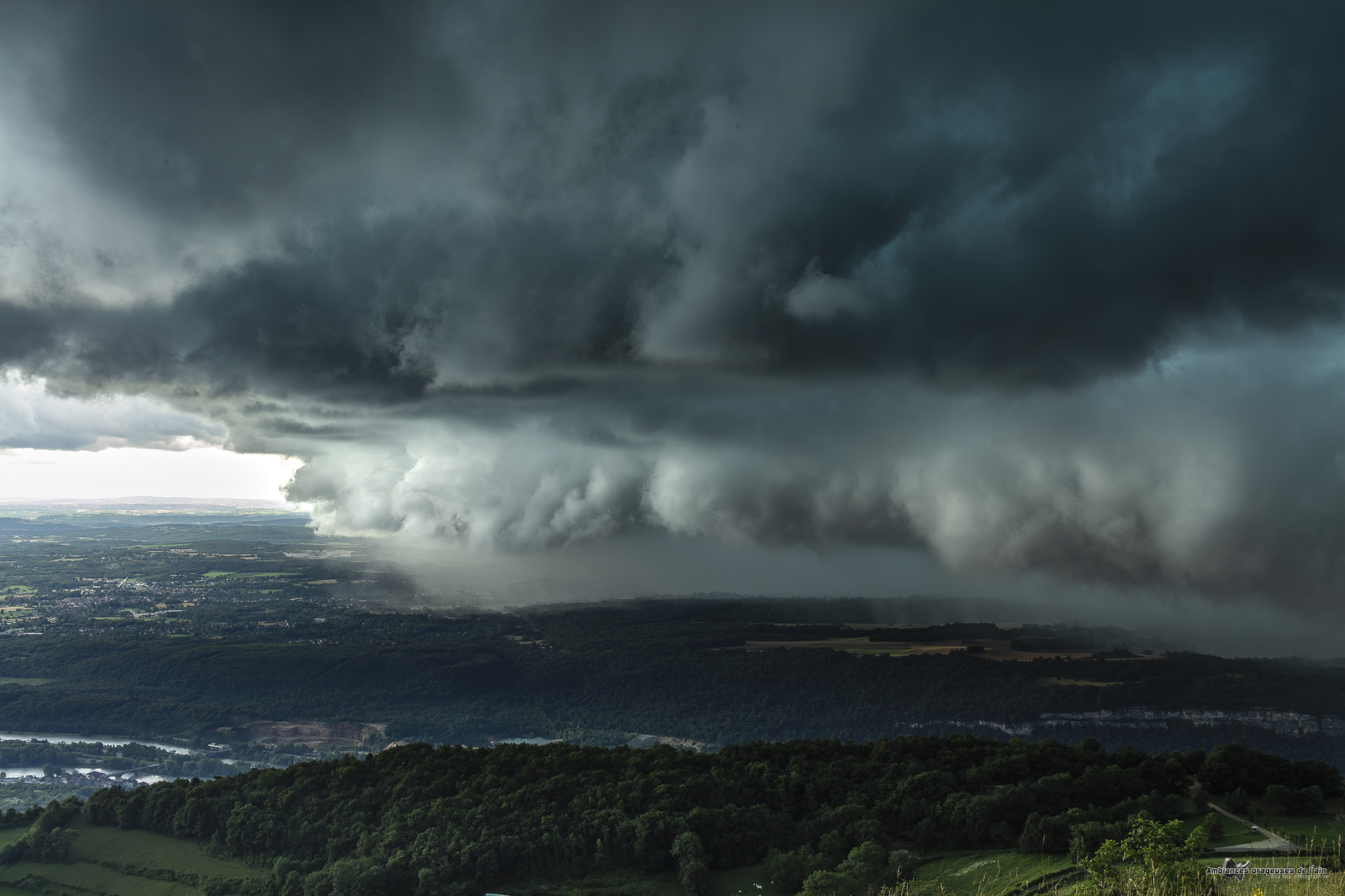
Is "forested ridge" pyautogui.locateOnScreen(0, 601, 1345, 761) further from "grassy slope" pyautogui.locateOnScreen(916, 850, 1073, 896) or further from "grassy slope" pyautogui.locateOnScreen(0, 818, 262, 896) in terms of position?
"grassy slope" pyautogui.locateOnScreen(916, 850, 1073, 896)

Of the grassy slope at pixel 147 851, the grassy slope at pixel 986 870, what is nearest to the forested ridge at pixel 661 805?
the grassy slope at pixel 147 851

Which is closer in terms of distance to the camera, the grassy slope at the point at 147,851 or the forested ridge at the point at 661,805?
the forested ridge at the point at 661,805

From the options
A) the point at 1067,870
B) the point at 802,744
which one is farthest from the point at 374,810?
the point at 1067,870

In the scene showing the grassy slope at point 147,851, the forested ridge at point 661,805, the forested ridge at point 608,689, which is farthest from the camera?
the forested ridge at point 608,689

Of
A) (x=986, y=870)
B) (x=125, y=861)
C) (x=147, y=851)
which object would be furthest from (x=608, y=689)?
(x=986, y=870)

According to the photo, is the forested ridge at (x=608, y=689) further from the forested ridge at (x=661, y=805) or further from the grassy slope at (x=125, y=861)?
the grassy slope at (x=125, y=861)

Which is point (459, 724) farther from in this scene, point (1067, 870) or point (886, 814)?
point (1067, 870)

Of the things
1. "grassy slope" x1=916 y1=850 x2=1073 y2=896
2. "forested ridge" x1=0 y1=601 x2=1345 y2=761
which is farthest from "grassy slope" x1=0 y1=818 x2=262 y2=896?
"forested ridge" x1=0 y1=601 x2=1345 y2=761

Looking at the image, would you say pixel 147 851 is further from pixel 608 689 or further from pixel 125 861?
pixel 608 689
